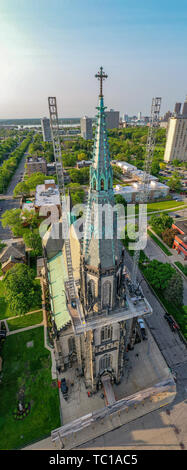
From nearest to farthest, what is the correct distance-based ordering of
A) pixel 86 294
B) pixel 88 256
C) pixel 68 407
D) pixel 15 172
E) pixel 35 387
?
pixel 88 256 < pixel 86 294 < pixel 68 407 < pixel 35 387 < pixel 15 172

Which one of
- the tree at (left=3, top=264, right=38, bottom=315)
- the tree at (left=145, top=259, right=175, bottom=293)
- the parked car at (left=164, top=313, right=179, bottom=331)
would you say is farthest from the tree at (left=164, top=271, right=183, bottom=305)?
the tree at (left=3, top=264, right=38, bottom=315)

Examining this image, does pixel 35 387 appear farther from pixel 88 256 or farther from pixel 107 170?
pixel 107 170

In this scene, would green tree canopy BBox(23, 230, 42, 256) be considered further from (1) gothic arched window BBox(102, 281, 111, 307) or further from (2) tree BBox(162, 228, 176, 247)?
(2) tree BBox(162, 228, 176, 247)

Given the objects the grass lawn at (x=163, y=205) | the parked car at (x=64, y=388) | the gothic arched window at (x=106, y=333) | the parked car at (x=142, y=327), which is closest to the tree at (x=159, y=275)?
the parked car at (x=142, y=327)

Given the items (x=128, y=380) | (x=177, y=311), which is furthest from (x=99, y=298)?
(x=177, y=311)

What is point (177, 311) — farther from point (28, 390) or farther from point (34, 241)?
point (34, 241)

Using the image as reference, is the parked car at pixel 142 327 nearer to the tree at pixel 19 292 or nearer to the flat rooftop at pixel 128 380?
the flat rooftop at pixel 128 380

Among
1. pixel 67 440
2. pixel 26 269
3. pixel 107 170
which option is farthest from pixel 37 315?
pixel 107 170
